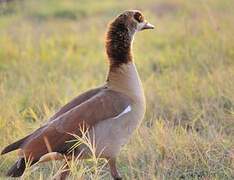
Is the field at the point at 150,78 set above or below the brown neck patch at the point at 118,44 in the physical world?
below

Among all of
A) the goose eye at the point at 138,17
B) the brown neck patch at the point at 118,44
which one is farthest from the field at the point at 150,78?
the goose eye at the point at 138,17

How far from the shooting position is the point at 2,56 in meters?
8.19

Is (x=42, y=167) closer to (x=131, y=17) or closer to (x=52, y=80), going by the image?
(x=131, y=17)

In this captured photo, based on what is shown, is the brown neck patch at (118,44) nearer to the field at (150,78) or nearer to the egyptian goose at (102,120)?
the egyptian goose at (102,120)

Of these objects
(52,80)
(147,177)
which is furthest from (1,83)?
(147,177)

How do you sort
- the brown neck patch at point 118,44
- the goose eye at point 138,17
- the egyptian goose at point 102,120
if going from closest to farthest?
the egyptian goose at point 102,120, the brown neck patch at point 118,44, the goose eye at point 138,17

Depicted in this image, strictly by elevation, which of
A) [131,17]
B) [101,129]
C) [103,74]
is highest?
[131,17]

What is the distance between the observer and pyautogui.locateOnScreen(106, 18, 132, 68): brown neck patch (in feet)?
14.8

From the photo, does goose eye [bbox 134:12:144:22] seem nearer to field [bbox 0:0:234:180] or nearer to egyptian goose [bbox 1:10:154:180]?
egyptian goose [bbox 1:10:154:180]

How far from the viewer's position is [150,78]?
6.70 metres

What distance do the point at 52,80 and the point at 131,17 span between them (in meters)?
2.81

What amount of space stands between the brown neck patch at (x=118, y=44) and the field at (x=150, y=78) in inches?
25.9

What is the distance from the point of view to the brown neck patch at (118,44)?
4520 mm

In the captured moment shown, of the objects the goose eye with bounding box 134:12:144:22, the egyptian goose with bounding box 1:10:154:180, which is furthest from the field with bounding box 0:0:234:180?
the goose eye with bounding box 134:12:144:22
